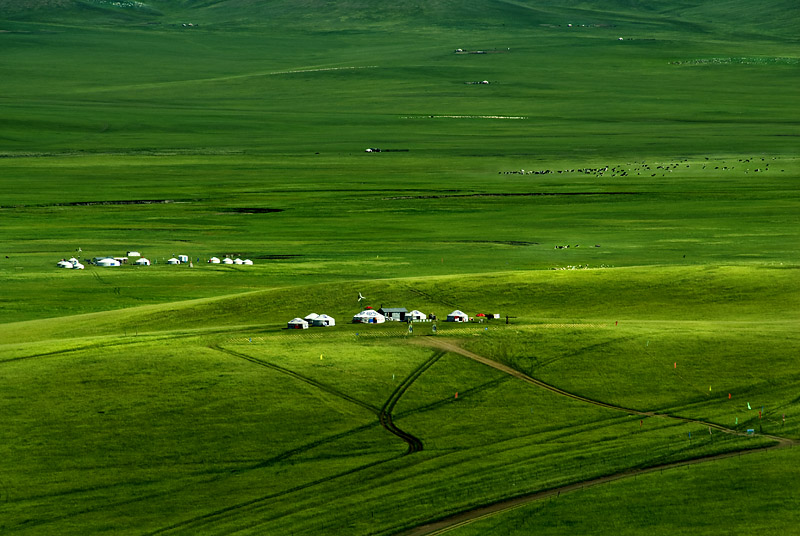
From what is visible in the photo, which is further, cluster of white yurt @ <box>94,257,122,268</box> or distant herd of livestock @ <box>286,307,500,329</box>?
cluster of white yurt @ <box>94,257,122,268</box>

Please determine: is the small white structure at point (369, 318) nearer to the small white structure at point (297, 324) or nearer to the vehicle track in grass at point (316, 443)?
the small white structure at point (297, 324)

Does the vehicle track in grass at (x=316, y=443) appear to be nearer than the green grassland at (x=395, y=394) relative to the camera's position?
Yes

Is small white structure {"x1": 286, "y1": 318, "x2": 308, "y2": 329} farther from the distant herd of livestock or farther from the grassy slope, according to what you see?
the grassy slope

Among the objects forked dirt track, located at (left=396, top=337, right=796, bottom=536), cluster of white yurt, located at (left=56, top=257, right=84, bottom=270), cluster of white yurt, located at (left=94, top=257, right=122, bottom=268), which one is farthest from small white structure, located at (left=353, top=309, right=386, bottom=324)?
cluster of white yurt, located at (left=56, top=257, right=84, bottom=270)

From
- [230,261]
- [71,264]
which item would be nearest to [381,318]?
[230,261]

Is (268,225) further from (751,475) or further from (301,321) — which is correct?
(751,475)

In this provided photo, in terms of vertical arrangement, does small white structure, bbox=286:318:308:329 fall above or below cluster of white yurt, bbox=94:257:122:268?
above

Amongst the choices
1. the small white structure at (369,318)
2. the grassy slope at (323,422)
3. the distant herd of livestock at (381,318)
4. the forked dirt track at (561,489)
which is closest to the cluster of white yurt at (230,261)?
the grassy slope at (323,422)

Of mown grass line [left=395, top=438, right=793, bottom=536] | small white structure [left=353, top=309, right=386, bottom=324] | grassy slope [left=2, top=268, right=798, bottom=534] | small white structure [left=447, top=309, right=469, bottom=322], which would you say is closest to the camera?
mown grass line [left=395, top=438, right=793, bottom=536]

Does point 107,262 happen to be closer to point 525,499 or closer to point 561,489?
point 525,499
